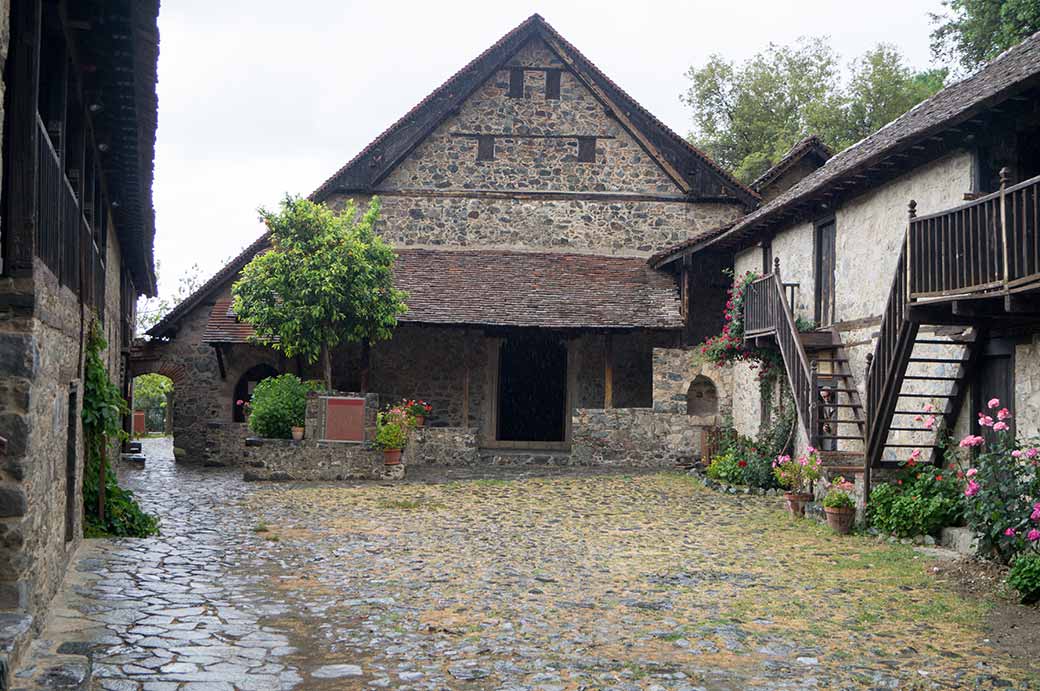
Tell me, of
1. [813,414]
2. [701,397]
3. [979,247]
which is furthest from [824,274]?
[979,247]

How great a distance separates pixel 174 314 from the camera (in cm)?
2159

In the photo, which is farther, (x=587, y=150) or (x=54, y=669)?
(x=587, y=150)

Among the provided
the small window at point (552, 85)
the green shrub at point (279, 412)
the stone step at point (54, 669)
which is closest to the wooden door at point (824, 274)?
the small window at point (552, 85)

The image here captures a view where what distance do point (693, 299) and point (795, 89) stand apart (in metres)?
20.1

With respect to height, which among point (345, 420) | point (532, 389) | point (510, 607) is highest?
point (532, 389)

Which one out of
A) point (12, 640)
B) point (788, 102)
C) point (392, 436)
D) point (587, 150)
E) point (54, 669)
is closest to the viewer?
point (12, 640)

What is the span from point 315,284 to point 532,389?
712cm

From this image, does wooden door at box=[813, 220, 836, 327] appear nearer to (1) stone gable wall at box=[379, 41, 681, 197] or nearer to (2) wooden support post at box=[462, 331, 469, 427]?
(1) stone gable wall at box=[379, 41, 681, 197]

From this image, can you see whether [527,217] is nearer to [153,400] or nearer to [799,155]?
[799,155]

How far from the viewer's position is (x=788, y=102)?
39.2 meters

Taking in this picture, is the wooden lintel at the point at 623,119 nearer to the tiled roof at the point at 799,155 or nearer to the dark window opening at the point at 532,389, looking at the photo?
the tiled roof at the point at 799,155

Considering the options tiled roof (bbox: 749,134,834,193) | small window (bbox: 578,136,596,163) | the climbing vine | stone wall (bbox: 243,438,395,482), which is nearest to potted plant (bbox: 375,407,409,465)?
stone wall (bbox: 243,438,395,482)

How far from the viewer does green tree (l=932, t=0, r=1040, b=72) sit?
70.1ft

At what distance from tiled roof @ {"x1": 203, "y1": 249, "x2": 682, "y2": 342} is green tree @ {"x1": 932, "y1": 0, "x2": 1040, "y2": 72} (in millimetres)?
8982
